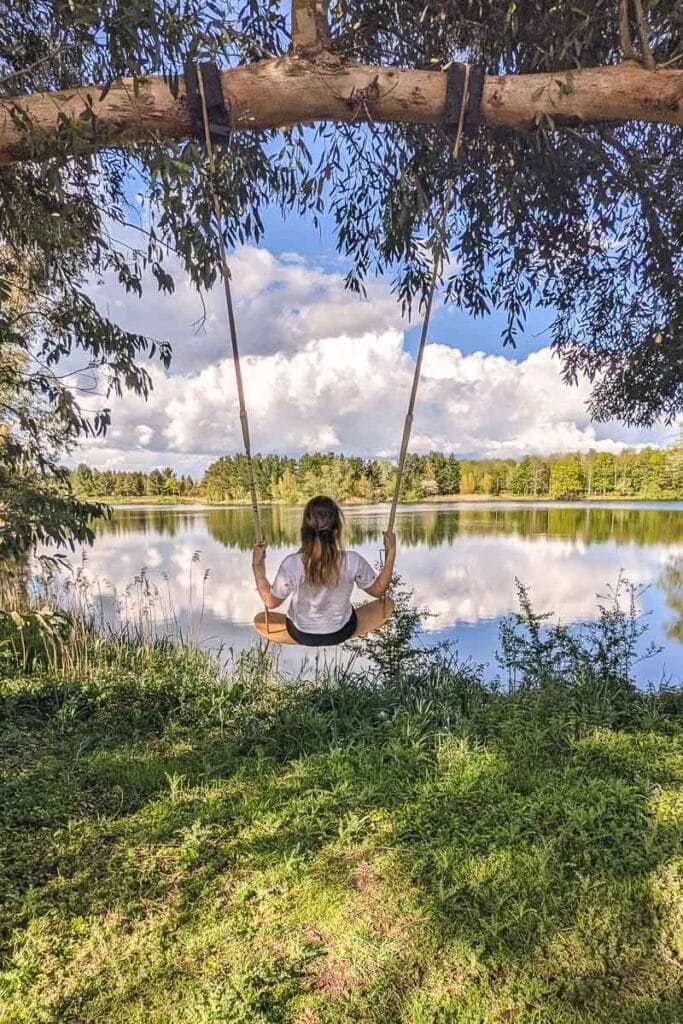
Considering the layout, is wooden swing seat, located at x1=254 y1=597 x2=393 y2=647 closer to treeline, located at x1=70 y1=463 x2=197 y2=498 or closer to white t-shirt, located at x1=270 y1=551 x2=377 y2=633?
white t-shirt, located at x1=270 y1=551 x2=377 y2=633

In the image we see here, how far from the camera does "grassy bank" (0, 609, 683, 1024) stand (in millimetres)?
1629

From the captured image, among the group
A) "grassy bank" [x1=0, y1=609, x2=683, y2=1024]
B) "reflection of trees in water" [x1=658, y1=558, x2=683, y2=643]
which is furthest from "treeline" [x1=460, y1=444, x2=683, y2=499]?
"grassy bank" [x1=0, y1=609, x2=683, y2=1024]

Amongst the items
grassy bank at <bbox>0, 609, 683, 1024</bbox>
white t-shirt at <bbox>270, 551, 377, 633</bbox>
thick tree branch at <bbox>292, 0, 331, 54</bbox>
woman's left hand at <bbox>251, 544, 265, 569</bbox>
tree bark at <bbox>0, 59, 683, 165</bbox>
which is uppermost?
thick tree branch at <bbox>292, 0, 331, 54</bbox>

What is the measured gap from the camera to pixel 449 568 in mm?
12203

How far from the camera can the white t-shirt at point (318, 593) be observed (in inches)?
107

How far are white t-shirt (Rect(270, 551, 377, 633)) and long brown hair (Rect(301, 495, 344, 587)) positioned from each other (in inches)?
1.4

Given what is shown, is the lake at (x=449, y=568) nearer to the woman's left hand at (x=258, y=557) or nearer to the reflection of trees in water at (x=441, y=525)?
the reflection of trees in water at (x=441, y=525)

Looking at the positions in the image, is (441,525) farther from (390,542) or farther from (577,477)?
(390,542)

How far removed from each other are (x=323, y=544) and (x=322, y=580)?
0.54 feet

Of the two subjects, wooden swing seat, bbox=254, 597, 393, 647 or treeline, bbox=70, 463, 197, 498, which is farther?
treeline, bbox=70, 463, 197, 498

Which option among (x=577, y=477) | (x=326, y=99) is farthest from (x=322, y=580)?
(x=577, y=477)

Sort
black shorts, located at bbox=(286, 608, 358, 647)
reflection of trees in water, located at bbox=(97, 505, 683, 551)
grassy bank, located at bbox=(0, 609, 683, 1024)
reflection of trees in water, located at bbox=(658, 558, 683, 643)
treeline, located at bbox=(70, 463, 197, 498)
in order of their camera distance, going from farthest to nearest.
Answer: reflection of trees in water, located at bbox=(97, 505, 683, 551) → treeline, located at bbox=(70, 463, 197, 498) → reflection of trees in water, located at bbox=(658, 558, 683, 643) → black shorts, located at bbox=(286, 608, 358, 647) → grassy bank, located at bbox=(0, 609, 683, 1024)

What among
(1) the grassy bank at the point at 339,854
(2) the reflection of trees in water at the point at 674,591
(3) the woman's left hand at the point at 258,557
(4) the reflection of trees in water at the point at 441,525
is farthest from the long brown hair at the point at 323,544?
(4) the reflection of trees in water at the point at 441,525

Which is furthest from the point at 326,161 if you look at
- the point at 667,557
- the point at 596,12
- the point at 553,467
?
the point at 553,467
